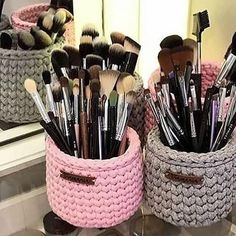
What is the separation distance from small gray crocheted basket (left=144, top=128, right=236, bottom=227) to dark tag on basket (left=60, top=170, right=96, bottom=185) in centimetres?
7

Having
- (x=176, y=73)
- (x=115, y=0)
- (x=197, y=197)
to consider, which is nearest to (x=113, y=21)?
(x=115, y=0)

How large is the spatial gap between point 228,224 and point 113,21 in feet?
1.12

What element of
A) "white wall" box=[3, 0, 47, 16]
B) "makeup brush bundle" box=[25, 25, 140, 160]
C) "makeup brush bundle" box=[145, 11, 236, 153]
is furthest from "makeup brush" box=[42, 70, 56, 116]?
"white wall" box=[3, 0, 47, 16]

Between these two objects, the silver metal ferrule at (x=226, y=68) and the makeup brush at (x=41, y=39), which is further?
the makeup brush at (x=41, y=39)

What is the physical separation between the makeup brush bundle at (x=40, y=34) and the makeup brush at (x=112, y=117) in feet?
0.61

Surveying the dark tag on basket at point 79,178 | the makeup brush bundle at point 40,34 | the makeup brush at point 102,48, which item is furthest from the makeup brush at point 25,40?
the dark tag on basket at point 79,178

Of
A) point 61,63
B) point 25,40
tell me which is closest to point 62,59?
point 61,63

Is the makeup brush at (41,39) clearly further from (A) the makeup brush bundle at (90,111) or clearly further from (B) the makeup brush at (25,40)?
(A) the makeup brush bundle at (90,111)

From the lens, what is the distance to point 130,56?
0.59 m

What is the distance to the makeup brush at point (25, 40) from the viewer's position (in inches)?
26.4

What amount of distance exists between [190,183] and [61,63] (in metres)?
0.21

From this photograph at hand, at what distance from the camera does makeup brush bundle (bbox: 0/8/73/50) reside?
0.67 m

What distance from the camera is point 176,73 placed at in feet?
1.82

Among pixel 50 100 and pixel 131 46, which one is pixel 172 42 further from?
pixel 50 100
